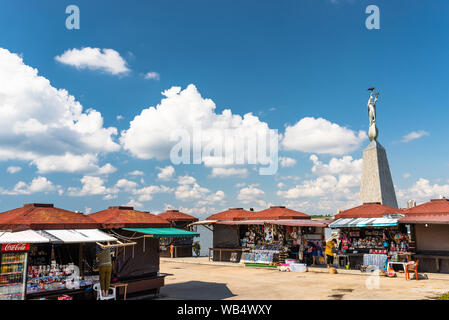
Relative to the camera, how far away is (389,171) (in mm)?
A: 39281

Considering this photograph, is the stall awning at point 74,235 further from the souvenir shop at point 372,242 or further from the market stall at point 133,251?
the souvenir shop at point 372,242

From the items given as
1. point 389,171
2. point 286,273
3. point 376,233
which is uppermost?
point 389,171

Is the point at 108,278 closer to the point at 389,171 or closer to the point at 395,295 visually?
the point at 395,295

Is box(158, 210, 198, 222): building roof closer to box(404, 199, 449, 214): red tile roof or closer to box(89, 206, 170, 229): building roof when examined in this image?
box(89, 206, 170, 229): building roof

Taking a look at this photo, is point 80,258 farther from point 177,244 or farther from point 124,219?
point 177,244

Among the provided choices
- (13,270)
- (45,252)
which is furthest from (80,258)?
(13,270)

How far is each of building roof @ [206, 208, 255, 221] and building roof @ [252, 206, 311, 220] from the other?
896mm

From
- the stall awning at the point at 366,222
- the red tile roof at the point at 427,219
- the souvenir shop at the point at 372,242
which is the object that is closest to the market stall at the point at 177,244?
the souvenir shop at the point at 372,242

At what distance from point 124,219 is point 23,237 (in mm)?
3911

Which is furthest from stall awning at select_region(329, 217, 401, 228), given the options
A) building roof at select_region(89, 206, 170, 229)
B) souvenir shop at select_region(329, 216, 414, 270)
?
building roof at select_region(89, 206, 170, 229)

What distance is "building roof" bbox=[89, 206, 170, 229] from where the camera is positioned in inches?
501

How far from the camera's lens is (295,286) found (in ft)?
51.1
